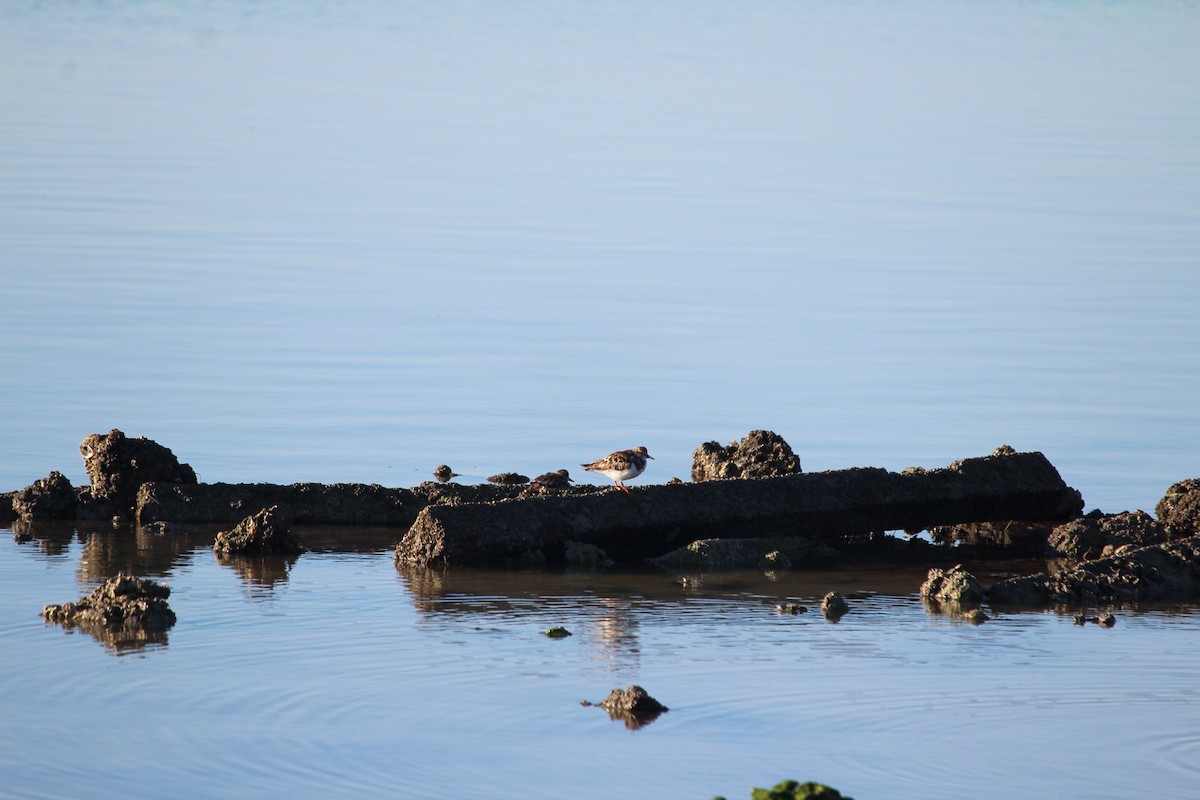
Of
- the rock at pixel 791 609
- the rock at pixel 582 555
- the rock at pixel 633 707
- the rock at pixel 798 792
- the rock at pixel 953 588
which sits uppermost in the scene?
the rock at pixel 582 555

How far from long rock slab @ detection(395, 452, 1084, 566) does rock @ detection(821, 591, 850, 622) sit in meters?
1.76

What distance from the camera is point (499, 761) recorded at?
8.95 metres

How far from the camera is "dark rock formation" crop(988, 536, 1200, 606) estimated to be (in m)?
12.3

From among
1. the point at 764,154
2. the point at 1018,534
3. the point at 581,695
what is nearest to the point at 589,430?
the point at 1018,534

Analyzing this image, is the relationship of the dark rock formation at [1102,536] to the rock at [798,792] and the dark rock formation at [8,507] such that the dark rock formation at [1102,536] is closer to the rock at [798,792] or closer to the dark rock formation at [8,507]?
the rock at [798,792]

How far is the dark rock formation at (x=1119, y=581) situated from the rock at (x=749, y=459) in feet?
9.73

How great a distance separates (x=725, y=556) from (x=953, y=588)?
1724 millimetres

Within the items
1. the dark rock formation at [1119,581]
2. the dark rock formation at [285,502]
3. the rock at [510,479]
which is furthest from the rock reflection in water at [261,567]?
the dark rock formation at [1119,581]

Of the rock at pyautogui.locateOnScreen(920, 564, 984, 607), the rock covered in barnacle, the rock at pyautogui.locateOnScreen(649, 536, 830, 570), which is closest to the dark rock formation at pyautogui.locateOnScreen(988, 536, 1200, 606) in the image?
the rock at pyautogui.locateOnScreen(920, 564, 984, 607)

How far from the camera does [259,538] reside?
13.3 m

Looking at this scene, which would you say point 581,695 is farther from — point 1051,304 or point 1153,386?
point 1051,304

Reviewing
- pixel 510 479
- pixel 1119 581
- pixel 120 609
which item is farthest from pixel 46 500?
pixel 1119 581

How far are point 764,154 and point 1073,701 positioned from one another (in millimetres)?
33756

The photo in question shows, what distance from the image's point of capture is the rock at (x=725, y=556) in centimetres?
1336
